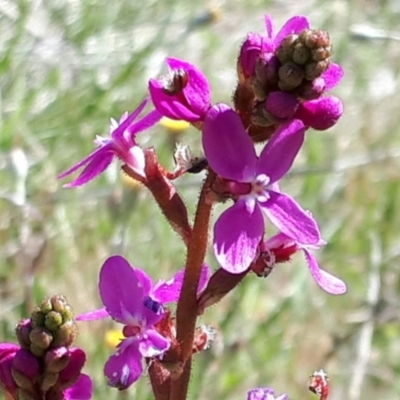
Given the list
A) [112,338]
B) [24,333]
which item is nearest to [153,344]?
[24,333]

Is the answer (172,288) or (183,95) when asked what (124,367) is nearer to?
(172,288)

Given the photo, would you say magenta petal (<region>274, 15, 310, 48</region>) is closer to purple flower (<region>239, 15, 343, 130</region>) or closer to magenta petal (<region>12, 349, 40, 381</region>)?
purple flower (<region>239, 15, 343, 130</region>)

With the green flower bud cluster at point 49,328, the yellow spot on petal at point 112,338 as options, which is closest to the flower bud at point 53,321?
the green flower bud cluster at point 49,328

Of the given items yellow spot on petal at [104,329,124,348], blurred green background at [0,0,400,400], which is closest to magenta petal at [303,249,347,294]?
blurred green background at [0,0,400,400]

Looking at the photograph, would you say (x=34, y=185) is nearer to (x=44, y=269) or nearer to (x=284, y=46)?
(x=44, y=269)

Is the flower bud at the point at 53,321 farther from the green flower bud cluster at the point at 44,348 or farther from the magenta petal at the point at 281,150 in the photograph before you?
the magenta petal at the point at 281,150
